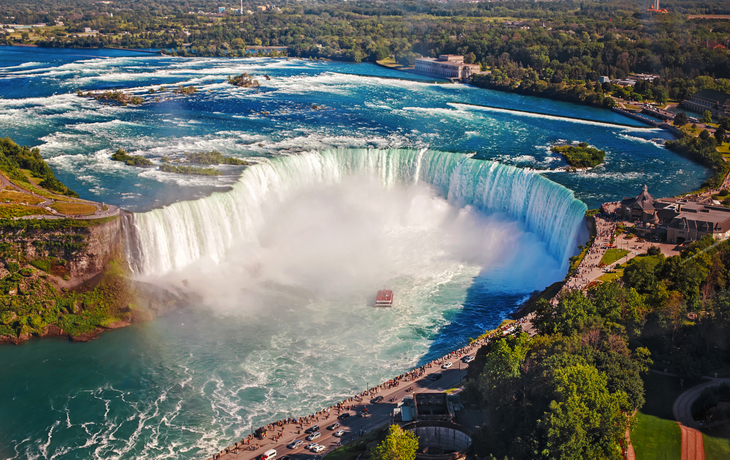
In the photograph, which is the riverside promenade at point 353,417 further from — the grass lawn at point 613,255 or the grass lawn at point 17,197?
the grass lawn at point 17,197

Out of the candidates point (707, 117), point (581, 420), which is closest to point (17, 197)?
point (581, 420)

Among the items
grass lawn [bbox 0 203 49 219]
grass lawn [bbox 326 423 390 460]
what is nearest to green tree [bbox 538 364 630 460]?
grass lawn [bbox 326 423 390 460]

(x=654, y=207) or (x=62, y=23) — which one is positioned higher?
(x=62, y=23)

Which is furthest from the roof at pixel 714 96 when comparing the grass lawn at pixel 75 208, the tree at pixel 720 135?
the grass lawn at pixel 75 208

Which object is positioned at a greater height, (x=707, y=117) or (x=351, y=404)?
(x=707, y=117)

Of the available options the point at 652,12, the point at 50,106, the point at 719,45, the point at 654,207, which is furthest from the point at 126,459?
the point at 652,12

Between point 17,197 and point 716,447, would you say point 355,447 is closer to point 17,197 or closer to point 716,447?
point 716,447

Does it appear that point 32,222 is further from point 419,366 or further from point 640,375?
point 640,375
